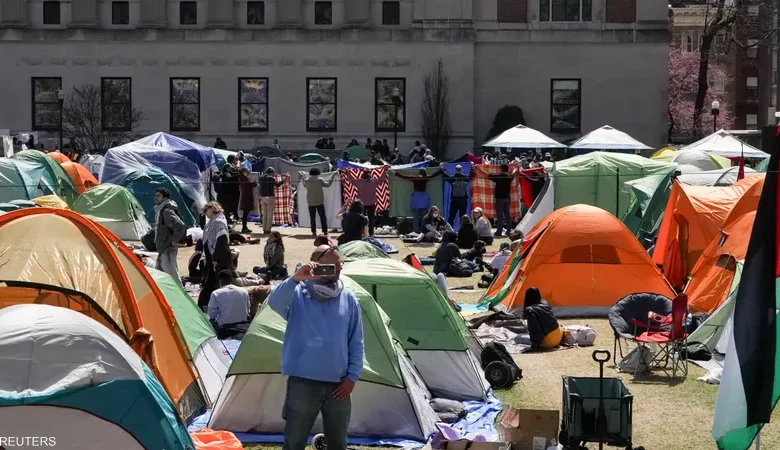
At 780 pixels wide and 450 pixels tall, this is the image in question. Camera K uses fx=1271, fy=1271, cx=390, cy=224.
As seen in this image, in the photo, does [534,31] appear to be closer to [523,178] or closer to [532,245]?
[523,178]

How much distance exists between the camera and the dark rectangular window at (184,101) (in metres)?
51.5

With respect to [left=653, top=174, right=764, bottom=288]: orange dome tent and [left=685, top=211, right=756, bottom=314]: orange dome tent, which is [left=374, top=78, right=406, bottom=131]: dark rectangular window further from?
[left=685, top=211, right=756, bottom=314]: orange dome tent

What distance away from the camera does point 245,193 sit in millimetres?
29703

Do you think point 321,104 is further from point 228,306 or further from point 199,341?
point 199,341

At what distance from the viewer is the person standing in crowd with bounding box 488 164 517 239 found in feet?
95.5

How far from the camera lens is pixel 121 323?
35.5ft

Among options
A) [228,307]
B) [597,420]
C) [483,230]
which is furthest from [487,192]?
[597,420]

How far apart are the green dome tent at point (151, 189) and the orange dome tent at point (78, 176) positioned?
142 cm

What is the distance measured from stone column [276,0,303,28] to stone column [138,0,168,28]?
4.62 meters

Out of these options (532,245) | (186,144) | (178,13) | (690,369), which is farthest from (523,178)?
(178,13)

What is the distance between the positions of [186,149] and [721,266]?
18307mm

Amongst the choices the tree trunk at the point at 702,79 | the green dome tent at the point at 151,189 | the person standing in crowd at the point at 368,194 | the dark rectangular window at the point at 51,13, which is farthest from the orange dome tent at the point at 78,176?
the tree trunk at the point at 702,79

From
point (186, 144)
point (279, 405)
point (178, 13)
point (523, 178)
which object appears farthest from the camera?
point (178, 13)

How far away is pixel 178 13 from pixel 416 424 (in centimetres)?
4334
